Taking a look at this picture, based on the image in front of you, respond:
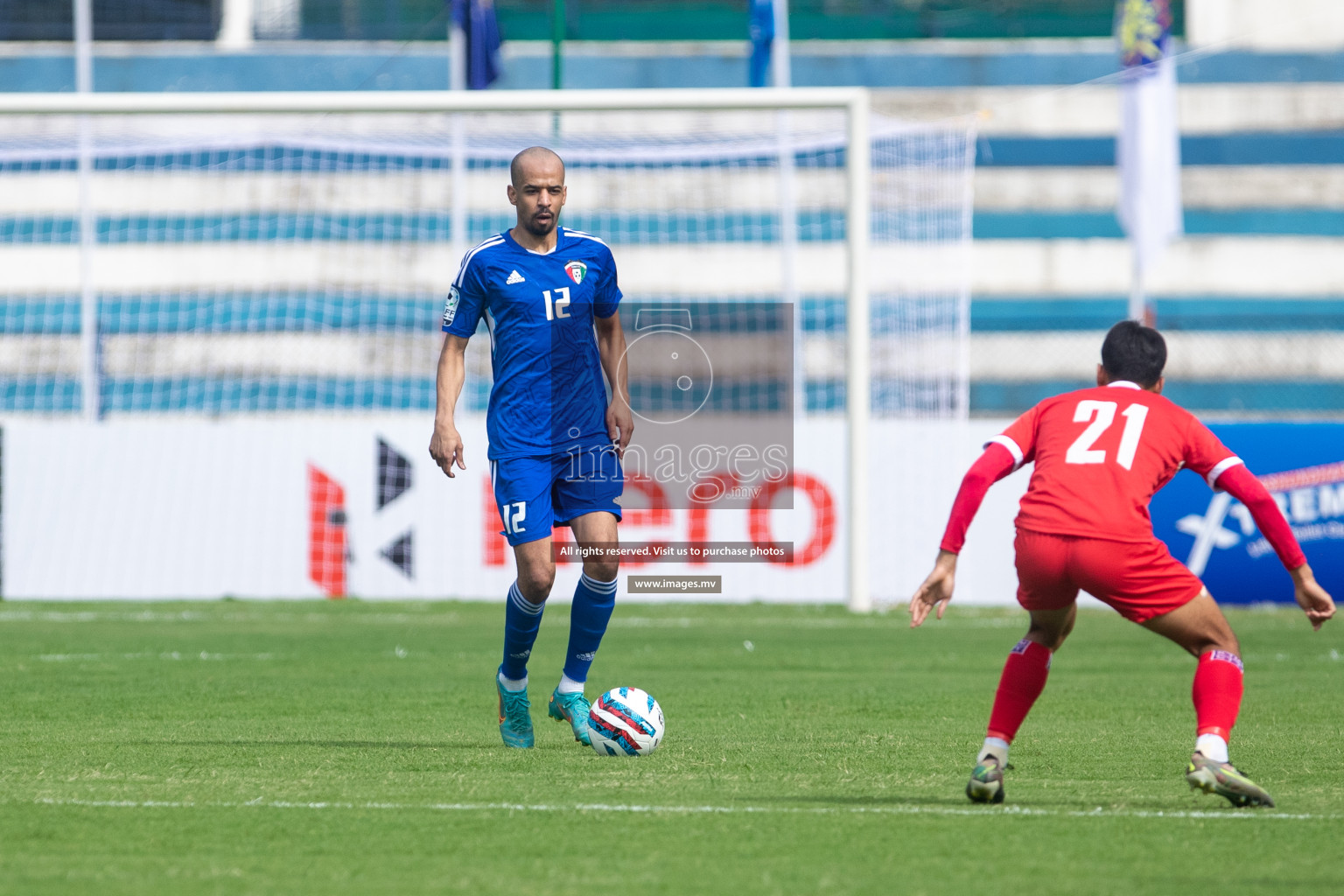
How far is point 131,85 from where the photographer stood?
2662 centimetres

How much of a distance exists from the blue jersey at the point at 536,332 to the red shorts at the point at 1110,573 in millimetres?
1986

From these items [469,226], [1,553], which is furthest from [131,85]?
[1,553]

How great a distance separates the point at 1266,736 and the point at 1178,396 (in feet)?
62.4

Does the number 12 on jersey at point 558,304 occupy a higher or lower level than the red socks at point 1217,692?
higher

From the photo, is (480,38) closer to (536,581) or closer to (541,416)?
(541,416)

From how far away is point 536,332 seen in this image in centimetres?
618

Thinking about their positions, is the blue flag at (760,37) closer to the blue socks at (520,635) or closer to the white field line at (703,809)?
the blue socks at (520,635)

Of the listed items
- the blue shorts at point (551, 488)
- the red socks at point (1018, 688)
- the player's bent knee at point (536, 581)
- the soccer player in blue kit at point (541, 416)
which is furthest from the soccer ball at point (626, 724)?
the red socks at point (1018, 688)

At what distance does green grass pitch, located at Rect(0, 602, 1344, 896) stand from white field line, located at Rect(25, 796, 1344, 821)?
2 cm

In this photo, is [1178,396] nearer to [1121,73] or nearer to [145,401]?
[1121,73]

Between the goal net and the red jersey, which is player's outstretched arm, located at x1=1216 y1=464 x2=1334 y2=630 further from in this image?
the goal net

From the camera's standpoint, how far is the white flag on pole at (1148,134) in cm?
1972

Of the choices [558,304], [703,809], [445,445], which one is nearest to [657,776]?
[703,809]

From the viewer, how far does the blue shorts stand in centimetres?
605
